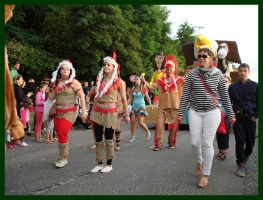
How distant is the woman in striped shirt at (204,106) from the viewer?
5.66 meters

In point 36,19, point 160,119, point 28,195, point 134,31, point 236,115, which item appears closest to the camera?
point 28,195

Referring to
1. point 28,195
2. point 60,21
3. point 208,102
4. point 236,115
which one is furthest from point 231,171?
point 60,21

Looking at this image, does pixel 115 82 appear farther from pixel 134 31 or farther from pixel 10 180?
pixel 134 31

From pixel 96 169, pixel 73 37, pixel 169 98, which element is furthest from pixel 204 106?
pixel 73 37

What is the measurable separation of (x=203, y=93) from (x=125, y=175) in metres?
1.92

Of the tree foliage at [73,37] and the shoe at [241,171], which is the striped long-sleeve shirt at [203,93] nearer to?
the shoe at [241,171]

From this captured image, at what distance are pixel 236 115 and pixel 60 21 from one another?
87.8 ft

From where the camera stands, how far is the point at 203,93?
5.73 m

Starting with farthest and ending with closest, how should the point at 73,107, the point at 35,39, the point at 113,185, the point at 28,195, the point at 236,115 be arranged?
the point at 35,39 < the point at 73,107 < the point at 236,115 < the point at 113,185 < the point at 28,195

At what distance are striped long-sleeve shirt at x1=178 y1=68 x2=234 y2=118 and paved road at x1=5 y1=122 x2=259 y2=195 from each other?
115cm

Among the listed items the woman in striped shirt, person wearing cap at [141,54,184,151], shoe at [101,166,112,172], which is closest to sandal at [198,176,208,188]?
→ the woman in striped shirt

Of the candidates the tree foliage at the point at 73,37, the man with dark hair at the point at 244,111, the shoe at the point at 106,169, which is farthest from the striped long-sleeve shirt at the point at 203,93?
the tree foliage at the point at 73,37

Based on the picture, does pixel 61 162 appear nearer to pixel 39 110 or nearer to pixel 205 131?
pixel 205 131

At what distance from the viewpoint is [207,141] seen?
5.65m
